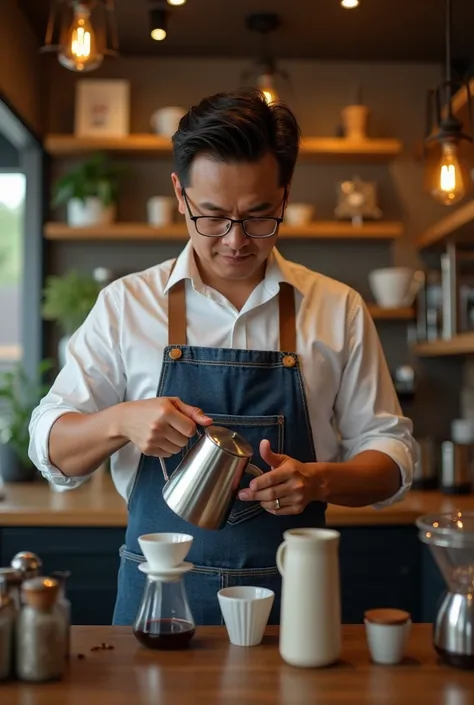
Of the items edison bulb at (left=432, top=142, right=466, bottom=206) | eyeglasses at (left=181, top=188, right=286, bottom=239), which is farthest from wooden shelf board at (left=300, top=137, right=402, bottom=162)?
eyeglasses at (left=181, top=188, right=286, bottom=239)

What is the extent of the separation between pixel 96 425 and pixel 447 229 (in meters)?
2.10

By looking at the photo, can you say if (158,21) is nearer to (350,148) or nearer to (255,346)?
(350,148)

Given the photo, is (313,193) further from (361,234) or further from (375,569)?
(375,569)

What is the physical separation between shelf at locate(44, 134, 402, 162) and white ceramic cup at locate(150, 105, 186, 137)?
0.03 m

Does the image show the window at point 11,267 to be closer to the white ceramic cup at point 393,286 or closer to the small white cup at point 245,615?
the white ceramic cup at point 393,286

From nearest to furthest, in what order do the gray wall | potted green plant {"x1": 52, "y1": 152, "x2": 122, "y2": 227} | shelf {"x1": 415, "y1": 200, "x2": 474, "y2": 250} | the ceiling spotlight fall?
shelf {"x1": 415, "y1": 200, "x2": 474, "y2": 250} → the ceiling spotlight → potted green plant {"x1": 52, "y1": 152, "x2": 122, "y2": 227} → the gray wall

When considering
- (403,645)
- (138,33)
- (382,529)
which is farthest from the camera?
(138,33)

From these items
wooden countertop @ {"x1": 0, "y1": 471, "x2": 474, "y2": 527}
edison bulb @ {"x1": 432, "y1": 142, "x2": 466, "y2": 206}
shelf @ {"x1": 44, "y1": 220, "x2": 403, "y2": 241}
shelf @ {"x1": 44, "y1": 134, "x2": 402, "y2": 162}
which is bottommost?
wooden countertop @ {"x1": 0, "y1": 471, "x2": 474, "y2": 527}

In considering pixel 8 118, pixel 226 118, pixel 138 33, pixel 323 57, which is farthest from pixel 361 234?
pixel 226 118

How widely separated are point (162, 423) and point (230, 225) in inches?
15.8

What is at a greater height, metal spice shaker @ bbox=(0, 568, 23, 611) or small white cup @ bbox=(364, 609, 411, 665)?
metal spice shaker @ bbox=(0, 568, 23, 611)

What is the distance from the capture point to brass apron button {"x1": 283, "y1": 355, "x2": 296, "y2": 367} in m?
1.92

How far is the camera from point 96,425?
5.64ft

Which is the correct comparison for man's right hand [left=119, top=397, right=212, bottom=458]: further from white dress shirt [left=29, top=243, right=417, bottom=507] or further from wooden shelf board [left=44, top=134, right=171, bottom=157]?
wooden shelf board [left=44, top=134, right=171, bottom=157]
